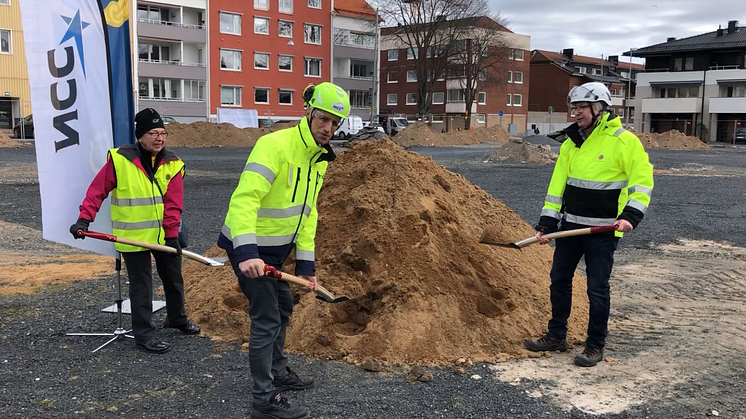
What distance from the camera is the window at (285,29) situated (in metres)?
52.0

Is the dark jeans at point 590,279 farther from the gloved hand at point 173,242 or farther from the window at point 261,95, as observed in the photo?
the window at point 261,95

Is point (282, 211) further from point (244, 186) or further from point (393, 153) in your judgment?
point (393, 153)

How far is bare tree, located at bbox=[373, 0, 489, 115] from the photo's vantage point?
2157 inches

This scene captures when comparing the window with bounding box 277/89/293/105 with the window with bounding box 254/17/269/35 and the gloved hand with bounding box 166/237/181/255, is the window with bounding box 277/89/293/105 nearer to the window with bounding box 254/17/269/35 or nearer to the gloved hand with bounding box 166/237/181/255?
the window with bounding box 254/17/269/35

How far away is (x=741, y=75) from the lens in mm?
54375

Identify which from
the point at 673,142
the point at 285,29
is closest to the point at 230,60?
the point at 285,29

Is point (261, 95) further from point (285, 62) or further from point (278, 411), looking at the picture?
point (278, 411)

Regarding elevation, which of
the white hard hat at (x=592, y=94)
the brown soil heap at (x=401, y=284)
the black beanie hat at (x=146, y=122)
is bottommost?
the brown soil heap at (x=401, y=284)

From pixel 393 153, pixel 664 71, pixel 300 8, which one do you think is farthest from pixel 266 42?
pixel 393 153

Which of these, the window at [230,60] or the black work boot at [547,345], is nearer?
the black work boot at [547,345]

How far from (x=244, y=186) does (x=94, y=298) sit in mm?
3566

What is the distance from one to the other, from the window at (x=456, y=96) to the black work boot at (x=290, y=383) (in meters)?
63.5

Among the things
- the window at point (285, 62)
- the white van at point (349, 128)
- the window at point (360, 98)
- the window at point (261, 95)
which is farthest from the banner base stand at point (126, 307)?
the window at point (360, 98)

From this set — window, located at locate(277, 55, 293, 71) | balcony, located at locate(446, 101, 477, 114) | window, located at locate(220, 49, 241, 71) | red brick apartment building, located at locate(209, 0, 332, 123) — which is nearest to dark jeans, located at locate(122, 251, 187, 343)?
red brick apartment building, located at locate(209, 0, 332, 123)
